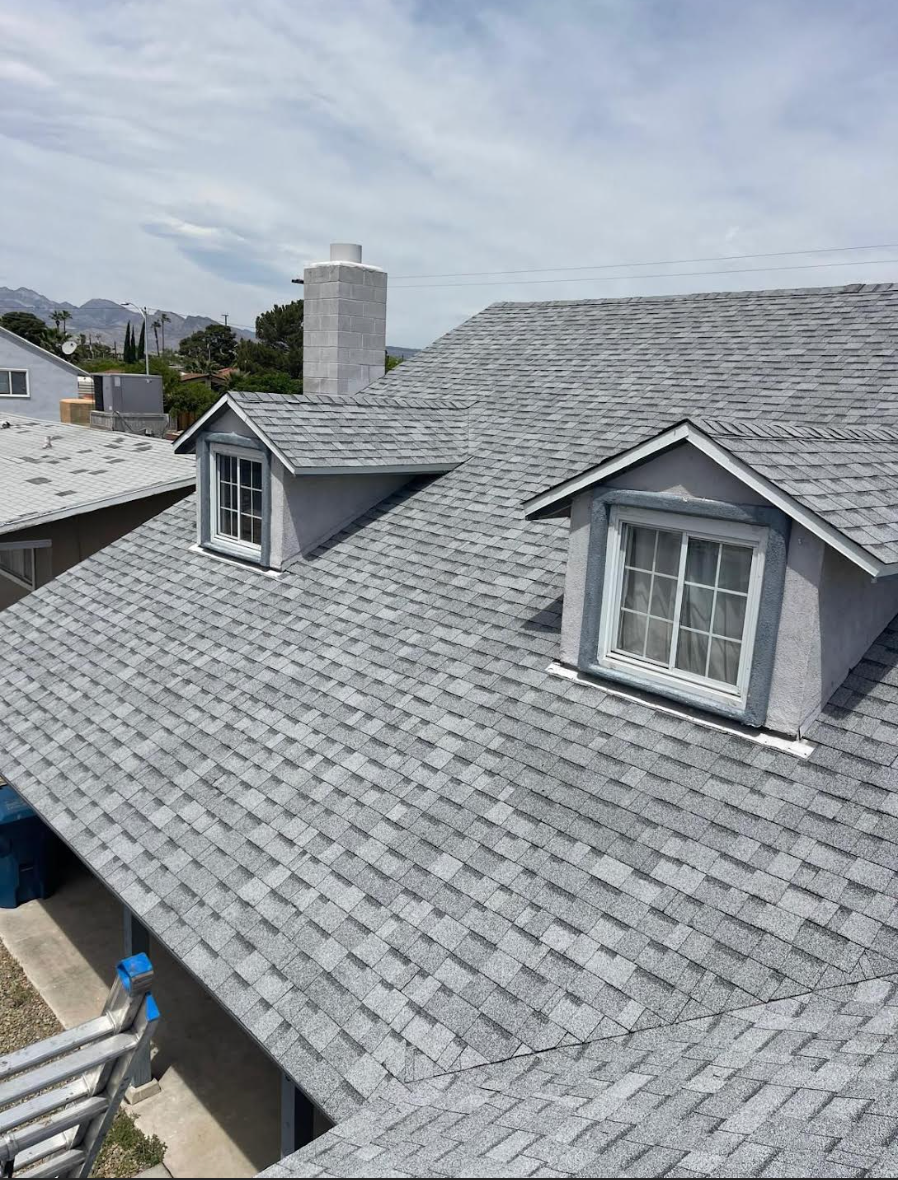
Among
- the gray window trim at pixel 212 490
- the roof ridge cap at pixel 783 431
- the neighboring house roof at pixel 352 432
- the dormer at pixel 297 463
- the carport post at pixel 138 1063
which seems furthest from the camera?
the gray window trim at pixel 212 490

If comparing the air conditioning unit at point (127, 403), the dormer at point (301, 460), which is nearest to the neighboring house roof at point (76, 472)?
the air conditioning unit at point (127, 403)

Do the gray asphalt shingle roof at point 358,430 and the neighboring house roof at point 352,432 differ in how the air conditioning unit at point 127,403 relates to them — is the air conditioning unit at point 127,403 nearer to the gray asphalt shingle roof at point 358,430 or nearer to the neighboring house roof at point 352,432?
the neighboring house roof at point 352,432

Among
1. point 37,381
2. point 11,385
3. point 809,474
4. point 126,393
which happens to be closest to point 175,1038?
point 809,474

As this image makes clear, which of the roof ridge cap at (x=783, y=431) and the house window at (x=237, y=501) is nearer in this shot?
the roof ridge cap at (x=783, y=431)

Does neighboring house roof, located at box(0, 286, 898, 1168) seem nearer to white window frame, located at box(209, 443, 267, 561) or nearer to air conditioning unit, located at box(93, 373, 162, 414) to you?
white window frame, located at box(209, 443, 267, 561)

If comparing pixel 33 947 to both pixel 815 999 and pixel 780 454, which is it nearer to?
pixel 815 999

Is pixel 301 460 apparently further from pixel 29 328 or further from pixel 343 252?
pixel 29 328
